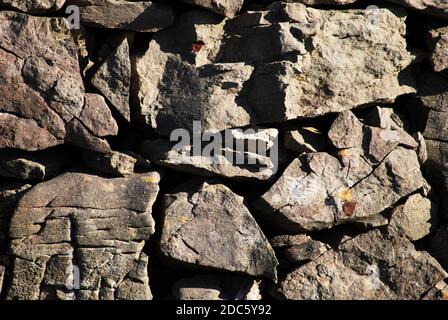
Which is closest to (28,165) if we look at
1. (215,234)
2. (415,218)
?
(215,234)

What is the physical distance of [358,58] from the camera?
7488mm

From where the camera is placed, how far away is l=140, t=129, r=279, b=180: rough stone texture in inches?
278

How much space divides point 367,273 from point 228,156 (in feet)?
5.84

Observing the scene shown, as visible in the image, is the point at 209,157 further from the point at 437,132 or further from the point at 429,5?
the point at 429,5

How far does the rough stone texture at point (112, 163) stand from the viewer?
6961mm

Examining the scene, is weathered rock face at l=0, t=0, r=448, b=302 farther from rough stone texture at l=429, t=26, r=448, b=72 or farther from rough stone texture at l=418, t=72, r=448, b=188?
rough stone texture at l=429, t=26, r=448, b=72

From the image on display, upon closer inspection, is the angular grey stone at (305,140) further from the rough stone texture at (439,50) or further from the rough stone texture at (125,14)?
the rough stone texture at (125,14)

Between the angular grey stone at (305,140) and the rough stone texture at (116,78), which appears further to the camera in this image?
the angular grey stone at (305,140)

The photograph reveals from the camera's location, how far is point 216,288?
23.2ft

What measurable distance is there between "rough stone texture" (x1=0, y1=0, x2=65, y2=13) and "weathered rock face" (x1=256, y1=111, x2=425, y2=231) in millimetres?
2645

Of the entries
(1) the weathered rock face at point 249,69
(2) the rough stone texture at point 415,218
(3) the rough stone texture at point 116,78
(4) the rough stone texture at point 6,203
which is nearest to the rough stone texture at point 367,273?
(2) the rough stone texture at point 415,218

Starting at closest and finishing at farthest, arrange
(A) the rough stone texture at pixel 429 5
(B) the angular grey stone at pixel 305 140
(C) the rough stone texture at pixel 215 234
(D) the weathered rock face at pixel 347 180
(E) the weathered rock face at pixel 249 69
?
(C) the rough stone texture at pixel 215 234
(E) the weathered rock face at pixel 249 69
(D) the weathered rock face at pixel 347 180
(B) the angular grey stone at pixel 305 140
(A) the rough stone texture at pixel 429 5

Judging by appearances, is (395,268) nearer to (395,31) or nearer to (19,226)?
(395,31)

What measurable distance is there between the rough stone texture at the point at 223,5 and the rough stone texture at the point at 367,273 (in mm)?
2521
